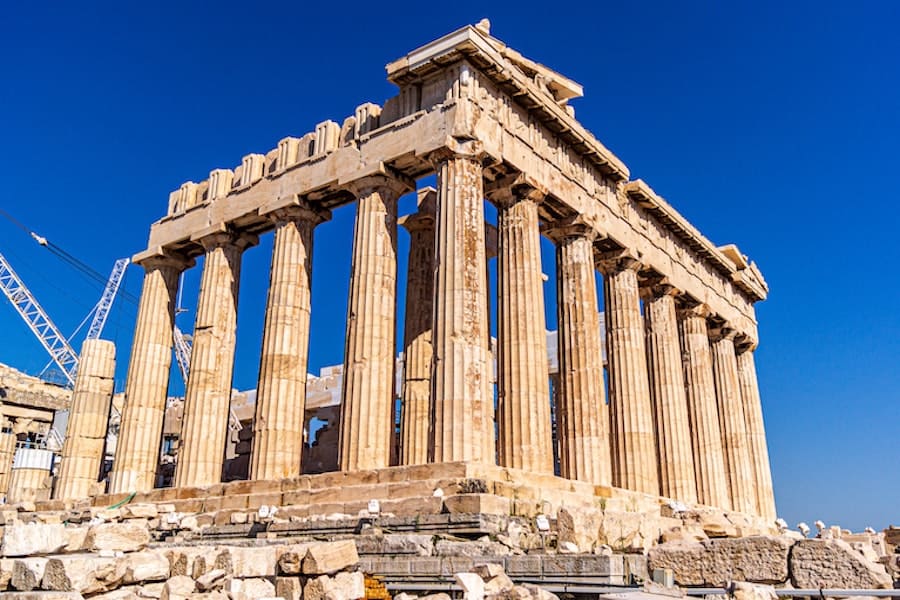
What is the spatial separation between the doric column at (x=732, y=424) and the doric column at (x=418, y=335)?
1633cm

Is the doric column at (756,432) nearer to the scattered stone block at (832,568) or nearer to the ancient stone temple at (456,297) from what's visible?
the ancient stone temple at (456,297)

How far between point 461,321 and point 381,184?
18.4ft

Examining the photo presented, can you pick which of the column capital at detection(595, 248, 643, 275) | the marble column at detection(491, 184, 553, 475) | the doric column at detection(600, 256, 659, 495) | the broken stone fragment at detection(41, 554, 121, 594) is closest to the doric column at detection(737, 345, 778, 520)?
the doric column at detection(600, 256, 659, 495)

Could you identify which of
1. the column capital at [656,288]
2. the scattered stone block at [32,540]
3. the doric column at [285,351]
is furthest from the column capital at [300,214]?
the scattered stone block at [32,540]

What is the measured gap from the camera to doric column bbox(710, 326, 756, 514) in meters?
35.0

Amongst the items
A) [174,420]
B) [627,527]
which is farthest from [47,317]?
[627,527]

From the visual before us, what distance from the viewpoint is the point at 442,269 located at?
20906 millimetres

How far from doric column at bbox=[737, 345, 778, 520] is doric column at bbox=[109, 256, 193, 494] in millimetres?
25330

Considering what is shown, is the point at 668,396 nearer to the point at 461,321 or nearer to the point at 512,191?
the point at 512,191

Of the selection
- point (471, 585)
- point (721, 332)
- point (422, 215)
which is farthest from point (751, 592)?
point (721, 332)

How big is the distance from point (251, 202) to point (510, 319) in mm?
10074

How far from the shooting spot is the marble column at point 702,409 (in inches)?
1270

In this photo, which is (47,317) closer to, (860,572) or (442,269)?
(442,269)

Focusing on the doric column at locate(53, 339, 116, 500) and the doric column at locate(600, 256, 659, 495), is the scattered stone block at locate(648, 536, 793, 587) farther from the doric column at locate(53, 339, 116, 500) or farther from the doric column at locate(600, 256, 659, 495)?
the doric column at locate(53, 339, 116, 500)
